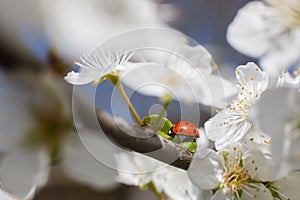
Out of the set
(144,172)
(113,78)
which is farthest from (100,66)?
(144,172)

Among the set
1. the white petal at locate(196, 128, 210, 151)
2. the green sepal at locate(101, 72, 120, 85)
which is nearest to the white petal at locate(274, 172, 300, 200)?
the white petal at locate(196, 128, 210, 151)

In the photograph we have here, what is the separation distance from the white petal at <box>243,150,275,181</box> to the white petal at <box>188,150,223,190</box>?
4 centimetres

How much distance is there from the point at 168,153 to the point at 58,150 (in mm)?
168

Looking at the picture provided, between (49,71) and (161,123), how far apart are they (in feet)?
0.95

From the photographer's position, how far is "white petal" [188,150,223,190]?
566 mm

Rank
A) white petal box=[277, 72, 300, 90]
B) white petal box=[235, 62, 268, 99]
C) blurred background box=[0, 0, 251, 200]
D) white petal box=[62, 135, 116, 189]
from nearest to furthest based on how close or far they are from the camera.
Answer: blurred background box=[0, 0, 251, 200], white petal box=[62, 135, 116, 189], white petal box=[277, 72, 300, 90], white petal box=[235, 62, 268, 99]

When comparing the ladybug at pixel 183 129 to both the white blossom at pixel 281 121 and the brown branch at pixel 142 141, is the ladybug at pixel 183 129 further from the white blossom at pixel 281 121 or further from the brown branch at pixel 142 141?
the white blossom at pixel 281 121

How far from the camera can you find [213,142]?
24.7 inches

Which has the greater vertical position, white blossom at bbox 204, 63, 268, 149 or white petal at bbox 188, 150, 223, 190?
white blossom at bbox 204, 63, 268, 149

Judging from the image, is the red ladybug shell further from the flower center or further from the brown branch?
the flower center

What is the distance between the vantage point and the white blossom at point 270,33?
0.57 metres

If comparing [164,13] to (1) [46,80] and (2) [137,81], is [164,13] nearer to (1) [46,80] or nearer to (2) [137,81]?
(1) [46,80]

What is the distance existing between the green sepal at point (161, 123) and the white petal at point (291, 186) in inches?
6.0

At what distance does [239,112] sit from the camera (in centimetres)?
62
